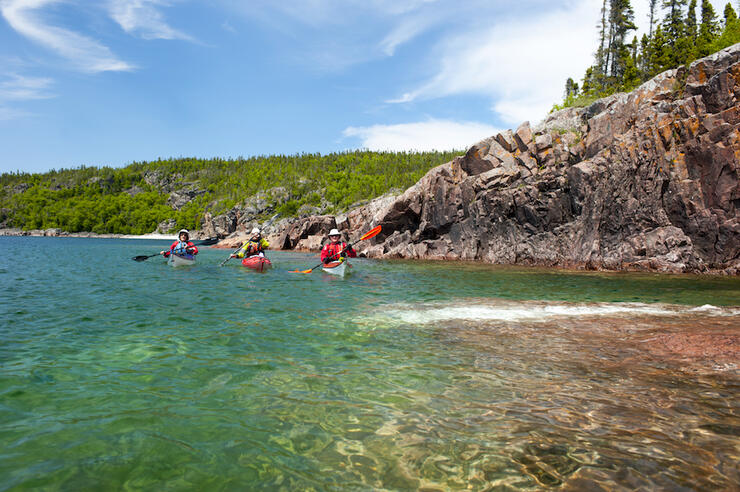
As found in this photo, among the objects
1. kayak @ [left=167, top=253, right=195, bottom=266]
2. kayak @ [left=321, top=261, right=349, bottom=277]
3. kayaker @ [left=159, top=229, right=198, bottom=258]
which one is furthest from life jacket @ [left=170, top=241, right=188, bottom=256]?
kayak @ [left=321, top=261, right=349, bottom=277]

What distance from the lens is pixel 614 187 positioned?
3053cm

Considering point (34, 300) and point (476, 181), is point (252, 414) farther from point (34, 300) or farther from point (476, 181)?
point (476, 181)

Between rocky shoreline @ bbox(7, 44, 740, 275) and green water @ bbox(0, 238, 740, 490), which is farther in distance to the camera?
rocky shoreline @ bbox(7, 44, 740, 275)

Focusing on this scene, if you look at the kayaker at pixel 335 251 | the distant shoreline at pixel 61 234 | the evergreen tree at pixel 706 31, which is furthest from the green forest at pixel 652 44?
the distant shoreline at pixel 61 234

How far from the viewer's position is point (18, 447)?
4512 mm

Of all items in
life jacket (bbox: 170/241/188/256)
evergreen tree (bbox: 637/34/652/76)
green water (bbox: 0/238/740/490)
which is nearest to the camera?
green water (bbox: 0/238/740/490)

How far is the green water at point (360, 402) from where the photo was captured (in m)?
4.04

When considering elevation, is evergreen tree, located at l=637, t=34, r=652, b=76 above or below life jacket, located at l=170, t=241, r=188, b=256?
above

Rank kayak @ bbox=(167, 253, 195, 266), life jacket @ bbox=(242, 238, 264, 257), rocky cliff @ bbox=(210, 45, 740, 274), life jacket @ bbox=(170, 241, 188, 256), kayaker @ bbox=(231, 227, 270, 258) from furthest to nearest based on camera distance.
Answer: life jacket @ bbox=(170, 241, 188, 256) → kayak @ bbox=(167, 253, 195, 266) → life jacket @ bbox=(242, 238, 264, 257) → kayaker @ bbox=(231, 227, 270, 258) → rocky cliff @ bbox=(210, 45, 740, 274)

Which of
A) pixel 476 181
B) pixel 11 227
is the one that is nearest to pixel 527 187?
pixel 476 181

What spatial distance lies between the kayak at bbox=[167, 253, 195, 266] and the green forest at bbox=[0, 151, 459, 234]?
85.7 m

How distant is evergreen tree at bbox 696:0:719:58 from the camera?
52.4 meters

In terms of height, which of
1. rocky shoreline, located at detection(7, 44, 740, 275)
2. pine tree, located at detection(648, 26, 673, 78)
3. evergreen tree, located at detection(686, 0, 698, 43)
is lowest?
rocky shoreline, located at detection(7, 44, 740, 275)

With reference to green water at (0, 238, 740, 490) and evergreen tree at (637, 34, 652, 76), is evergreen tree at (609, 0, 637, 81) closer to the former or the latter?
evergreen tree at (637, 34, 652, 76)
